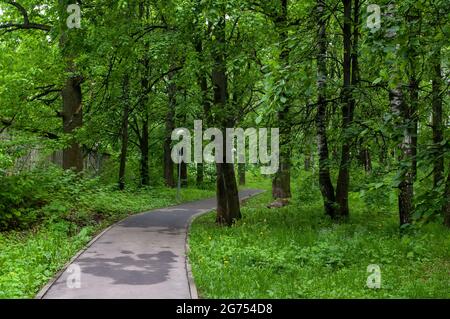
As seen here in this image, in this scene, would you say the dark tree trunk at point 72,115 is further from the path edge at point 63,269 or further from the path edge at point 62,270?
the path edge at point 62,270

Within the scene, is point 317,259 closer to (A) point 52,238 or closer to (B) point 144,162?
(A) point 52,238

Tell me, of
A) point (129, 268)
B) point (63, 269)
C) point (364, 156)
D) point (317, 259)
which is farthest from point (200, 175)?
point (63, 269)

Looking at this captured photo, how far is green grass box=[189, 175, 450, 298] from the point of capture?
310 inches

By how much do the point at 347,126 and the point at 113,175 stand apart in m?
22.4

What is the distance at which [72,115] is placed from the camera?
19969 mm

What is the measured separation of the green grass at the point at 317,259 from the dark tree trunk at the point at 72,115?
25.4ft

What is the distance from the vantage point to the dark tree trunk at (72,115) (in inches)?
782

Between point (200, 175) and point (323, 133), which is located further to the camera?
point (200, 175)

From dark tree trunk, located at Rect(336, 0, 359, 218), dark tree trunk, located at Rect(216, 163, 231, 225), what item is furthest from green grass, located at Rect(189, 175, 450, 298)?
dark tree trunk, located at Rect(336, 0, 359, 218)

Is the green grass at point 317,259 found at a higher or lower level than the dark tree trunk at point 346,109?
lower

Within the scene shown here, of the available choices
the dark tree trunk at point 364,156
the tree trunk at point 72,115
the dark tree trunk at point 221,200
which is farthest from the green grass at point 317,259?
the tree trunk at point 72,115

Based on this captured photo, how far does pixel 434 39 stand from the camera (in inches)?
283

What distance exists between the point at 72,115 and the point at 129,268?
39.7ft
